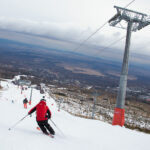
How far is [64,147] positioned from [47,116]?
157cm

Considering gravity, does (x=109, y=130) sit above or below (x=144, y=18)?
below

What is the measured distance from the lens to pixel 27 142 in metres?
5.92

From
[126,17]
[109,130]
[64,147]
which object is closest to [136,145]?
[109,130]

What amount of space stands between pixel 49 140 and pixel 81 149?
1217 mm

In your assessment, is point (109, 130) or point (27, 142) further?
point (109, 130)

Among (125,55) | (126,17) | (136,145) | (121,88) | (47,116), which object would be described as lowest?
(136,145)

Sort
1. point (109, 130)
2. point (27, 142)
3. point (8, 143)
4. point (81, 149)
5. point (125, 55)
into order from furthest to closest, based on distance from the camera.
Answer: point (125, 55), point (109, 130), point (81, 149), point (27, 142), point (8, 143)

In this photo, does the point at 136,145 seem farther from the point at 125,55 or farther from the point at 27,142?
the point at 125,55

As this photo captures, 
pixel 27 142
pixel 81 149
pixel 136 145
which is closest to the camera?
pixel 27 142

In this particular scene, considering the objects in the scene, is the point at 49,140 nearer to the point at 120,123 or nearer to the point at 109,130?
the point at 109,130

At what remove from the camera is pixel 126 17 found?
38.4 ft

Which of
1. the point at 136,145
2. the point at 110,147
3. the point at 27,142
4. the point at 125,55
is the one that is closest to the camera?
the point at 27,142

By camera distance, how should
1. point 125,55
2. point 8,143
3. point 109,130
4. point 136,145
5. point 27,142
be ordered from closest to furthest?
1. point 8,143
2. point 27,142
3. point 136,145
4. point 109,130
5. point 125,55

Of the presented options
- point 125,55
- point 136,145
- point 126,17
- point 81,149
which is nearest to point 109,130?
point 136,145
